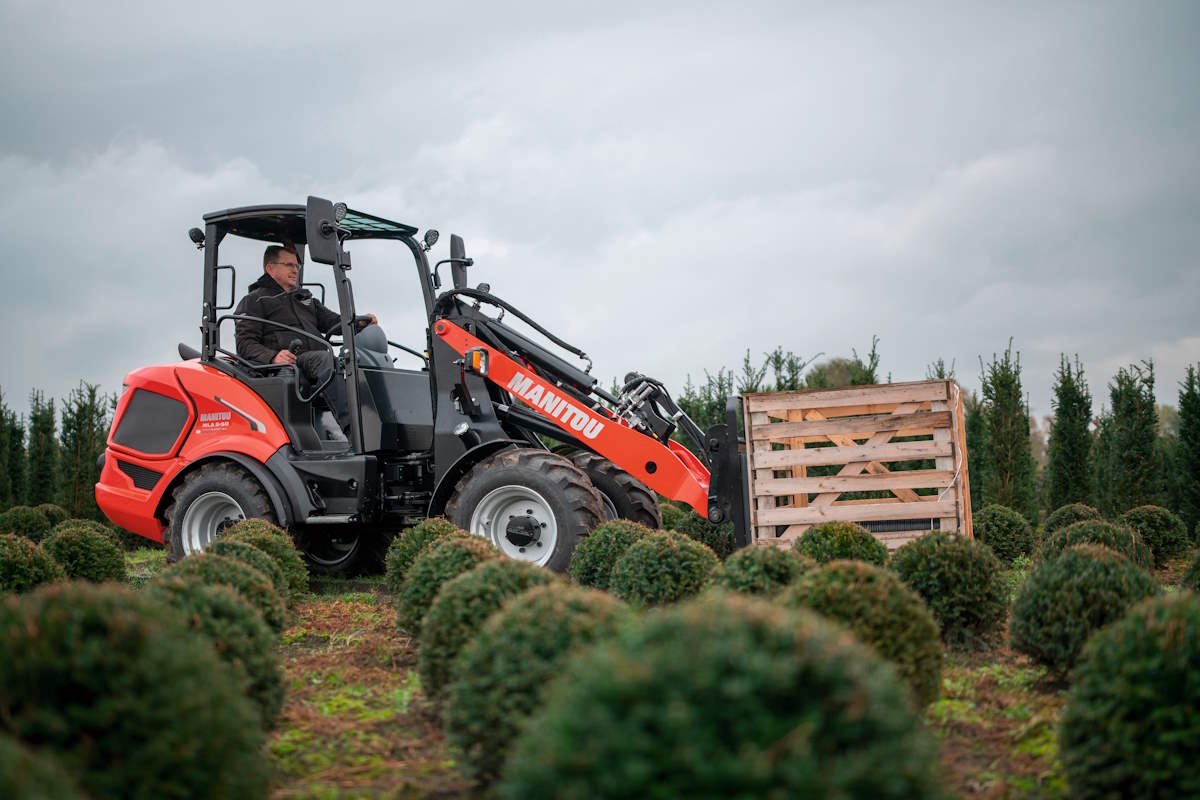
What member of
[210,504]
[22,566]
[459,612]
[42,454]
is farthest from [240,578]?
[42,454]

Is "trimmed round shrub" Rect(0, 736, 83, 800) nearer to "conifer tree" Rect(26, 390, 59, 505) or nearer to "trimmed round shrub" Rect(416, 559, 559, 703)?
"trimmed round shrub" Rect(416, 559, 559, 703)

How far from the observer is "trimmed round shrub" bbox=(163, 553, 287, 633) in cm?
488

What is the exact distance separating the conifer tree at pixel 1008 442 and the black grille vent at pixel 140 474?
11.5 m

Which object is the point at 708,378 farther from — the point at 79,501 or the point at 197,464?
the point at 79,501

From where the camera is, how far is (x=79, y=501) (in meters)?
17.0

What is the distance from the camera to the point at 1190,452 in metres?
13.2

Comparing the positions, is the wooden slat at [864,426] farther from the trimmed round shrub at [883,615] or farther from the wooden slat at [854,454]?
the trimmed round shrub at [883,615]

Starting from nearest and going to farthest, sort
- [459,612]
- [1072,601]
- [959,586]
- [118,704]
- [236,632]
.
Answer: [118,704] < [236,632] < [459,612] < [1072,601] < [959,586]

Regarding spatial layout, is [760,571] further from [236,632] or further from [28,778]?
[28,778]

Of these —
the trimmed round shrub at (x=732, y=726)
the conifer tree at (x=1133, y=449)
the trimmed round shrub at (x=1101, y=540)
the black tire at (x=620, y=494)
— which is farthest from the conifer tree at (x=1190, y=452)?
the trimmed round shrub at (x=732, y=726)

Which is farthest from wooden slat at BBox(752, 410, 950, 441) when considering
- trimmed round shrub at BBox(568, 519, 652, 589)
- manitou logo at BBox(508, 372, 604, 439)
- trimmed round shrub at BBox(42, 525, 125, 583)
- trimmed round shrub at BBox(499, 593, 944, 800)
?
trimmed round shrub at BBox(42, 525, 125, 583)

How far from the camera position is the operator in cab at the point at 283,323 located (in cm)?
822

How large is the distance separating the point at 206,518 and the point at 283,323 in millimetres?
1915

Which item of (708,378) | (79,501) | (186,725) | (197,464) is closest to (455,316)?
(197,464)
